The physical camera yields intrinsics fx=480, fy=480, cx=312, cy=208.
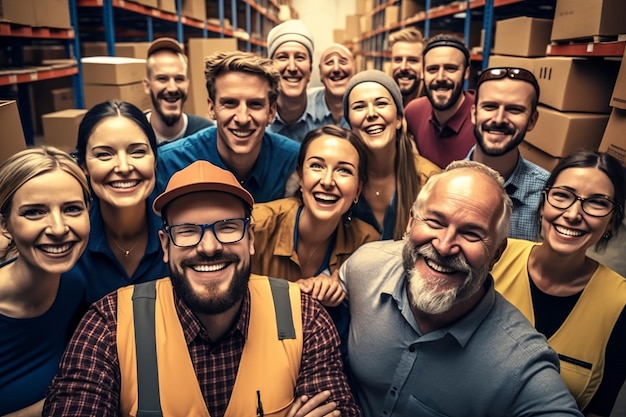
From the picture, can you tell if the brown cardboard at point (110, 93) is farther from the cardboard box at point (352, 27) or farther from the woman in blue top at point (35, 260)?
the cardboard box at point (352, 27)

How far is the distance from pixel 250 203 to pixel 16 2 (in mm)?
2714

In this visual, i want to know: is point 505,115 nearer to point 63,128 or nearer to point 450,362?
point 450,362

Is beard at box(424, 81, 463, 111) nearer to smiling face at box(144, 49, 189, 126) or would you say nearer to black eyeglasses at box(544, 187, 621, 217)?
black eyeglasses at box(544, 187, 621, 217)

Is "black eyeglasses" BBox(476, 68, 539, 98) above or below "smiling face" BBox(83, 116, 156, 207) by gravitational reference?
above

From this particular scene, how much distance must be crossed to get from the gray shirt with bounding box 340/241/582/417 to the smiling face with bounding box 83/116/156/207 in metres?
1.08

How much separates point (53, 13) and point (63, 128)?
3.20 feet

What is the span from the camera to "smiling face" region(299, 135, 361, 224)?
7.38 ft

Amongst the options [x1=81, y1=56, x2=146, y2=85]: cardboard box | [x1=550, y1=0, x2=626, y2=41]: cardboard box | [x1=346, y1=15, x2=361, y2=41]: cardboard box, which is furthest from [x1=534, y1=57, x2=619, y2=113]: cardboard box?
[x1=346, y1=15, x2=361, y2=41]: cardboard box

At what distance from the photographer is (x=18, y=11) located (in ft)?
10.8

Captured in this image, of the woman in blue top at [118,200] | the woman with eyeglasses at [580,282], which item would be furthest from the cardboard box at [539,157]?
the woman in blue top at [118,200]

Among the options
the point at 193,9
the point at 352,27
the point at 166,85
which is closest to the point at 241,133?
the point at 166,85

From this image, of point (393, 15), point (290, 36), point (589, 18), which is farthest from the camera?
point (393, 15)

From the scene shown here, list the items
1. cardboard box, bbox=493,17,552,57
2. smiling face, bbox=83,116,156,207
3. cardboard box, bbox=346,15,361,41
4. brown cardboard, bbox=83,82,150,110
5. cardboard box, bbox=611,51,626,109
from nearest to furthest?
1. smiling face, bbox=83,116,156,207
2. cardboard box, bbox=611,51,626,109
3. cardboard box, bbox=493,17,552,57
4. brown cardboard, bbox=83,82,150,110
5. cardboard box, bbox=346,15,361,41

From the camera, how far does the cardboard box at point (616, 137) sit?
265 centimetres
